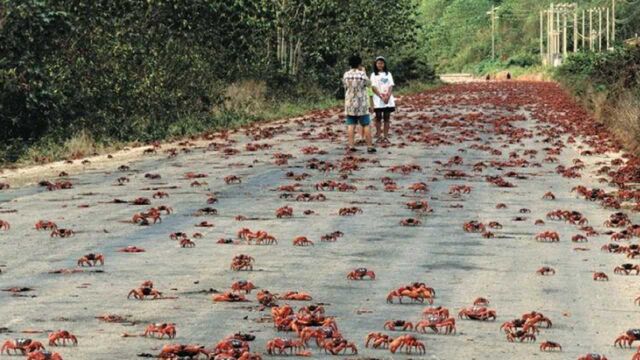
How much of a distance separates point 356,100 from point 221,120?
29.8ft

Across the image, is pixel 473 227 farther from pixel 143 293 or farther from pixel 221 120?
pixel 221 120

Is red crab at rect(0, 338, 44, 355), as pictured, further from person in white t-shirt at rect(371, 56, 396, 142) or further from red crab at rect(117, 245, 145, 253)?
person in white t-shirt at rect(371, 56, 396, 142)

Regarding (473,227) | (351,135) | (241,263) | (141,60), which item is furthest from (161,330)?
(141,60)

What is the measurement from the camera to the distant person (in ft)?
95.6

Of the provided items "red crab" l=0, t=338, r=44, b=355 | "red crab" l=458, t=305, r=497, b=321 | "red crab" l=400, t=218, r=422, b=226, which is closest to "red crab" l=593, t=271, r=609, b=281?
"red crab" l=458, t=305, r=497, b=321

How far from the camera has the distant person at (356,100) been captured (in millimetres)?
29125

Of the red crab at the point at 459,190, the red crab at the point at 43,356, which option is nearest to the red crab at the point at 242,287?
the red crab at the point at 43,356

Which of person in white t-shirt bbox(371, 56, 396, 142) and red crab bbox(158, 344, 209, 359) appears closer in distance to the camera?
red crab bbox(158, 344, 209, 359)

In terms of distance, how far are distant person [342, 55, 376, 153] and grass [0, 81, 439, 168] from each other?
478 cm

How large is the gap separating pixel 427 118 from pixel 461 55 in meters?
138

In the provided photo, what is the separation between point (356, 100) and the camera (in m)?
29.5

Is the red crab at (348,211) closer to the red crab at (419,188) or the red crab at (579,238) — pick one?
the red crab at (419,188)

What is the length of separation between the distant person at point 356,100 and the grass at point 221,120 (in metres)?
4.78

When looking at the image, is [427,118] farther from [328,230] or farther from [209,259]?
[209,259]
